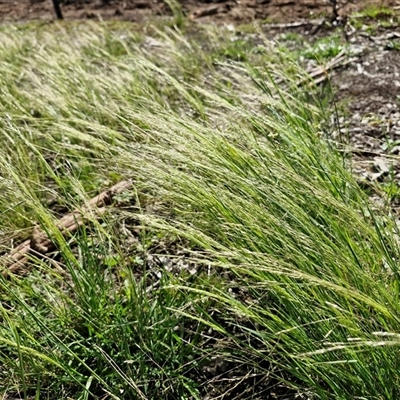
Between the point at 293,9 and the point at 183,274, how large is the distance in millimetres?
4734

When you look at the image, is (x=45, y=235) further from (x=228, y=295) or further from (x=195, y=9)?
(x=195, y=9)

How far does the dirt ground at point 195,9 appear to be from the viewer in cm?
584

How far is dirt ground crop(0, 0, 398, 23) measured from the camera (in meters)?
5.84

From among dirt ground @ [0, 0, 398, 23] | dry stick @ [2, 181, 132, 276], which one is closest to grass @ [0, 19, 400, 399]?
dry stick @ [2, 181, 132, 276]

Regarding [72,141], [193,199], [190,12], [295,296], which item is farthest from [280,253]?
[190,12]

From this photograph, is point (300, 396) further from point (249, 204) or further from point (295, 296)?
point (249, 204)

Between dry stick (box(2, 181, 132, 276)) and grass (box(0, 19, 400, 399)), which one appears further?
dry stick (box(2, 181, 132, 276))

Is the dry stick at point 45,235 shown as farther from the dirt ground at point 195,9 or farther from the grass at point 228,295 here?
the dirt ground at point 195,9

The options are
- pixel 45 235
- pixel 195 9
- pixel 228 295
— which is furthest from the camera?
pixel 195 9

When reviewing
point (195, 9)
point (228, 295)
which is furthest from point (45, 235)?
point (195, 9)

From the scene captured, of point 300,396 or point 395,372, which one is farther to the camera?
point 300,396

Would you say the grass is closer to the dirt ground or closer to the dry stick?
the dry stick

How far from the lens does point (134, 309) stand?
1896 mm

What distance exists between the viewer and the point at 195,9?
677cm
